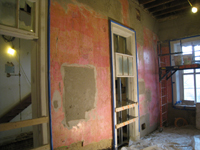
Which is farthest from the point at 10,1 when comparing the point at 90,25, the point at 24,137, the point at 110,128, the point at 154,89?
the point at 154,89

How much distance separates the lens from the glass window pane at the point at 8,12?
1537 millimetres

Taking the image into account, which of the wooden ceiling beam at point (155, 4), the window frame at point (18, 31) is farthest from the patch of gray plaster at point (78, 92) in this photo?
the wooden ceiling beam at point (155, 4)

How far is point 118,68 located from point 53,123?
1.79 metres

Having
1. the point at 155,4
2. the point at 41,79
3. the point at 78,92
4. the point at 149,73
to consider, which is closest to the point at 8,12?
the point at 41,79

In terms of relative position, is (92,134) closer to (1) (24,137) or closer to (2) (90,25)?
(2) (90,25)

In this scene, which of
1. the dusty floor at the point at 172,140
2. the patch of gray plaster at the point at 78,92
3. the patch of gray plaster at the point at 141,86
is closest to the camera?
the patch of gray plaster at the point at 78,92

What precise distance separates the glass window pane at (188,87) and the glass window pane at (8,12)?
204 inches

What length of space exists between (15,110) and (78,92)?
3217 mm

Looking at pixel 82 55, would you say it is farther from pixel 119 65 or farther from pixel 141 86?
pixel 141 86

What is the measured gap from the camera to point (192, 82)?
15.4ft

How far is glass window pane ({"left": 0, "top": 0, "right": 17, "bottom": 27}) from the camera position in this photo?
1537mm

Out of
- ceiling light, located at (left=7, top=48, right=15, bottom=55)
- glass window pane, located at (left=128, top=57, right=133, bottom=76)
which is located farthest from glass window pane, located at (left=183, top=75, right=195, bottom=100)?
ceiling light, located at (left=7, top=48, right=15, bottom=55)

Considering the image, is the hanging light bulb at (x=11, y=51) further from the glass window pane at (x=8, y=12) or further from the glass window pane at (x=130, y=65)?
the glass window pane at (x=130, y=65)

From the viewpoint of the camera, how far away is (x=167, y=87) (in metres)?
5.02
